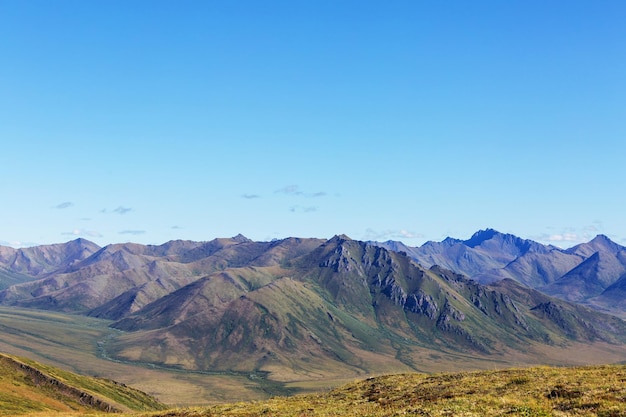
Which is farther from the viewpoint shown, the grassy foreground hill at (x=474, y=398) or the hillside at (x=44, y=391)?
the hillside at (x=44, y=391)

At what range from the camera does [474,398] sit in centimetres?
4631

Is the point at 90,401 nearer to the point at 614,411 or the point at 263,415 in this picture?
the point at 263,415

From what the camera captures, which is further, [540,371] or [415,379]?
[415,379]

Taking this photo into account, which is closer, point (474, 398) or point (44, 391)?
point (474, 398)

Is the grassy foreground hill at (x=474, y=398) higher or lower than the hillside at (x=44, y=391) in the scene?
higher

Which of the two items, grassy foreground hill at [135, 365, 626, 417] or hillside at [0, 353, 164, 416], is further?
hillside at [0, 353, 164, 416]

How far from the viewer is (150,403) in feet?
619

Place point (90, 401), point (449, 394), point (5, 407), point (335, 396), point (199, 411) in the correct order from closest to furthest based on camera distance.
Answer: point (449, 394) → point (199, 411) → point (335, 396) → point (5, 407) → point (90, 401)

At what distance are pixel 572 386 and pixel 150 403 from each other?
17404cm

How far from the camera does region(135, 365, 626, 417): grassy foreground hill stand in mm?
40781

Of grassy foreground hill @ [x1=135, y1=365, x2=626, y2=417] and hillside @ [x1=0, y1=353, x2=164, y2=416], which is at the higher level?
grassy foreground hill @ [x1=135, y1=365, x2=626, y2=417]

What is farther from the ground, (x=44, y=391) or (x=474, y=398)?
(x=474, y=398)

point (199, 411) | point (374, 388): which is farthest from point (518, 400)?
point (199, 411)

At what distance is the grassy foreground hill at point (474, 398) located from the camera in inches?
1606
